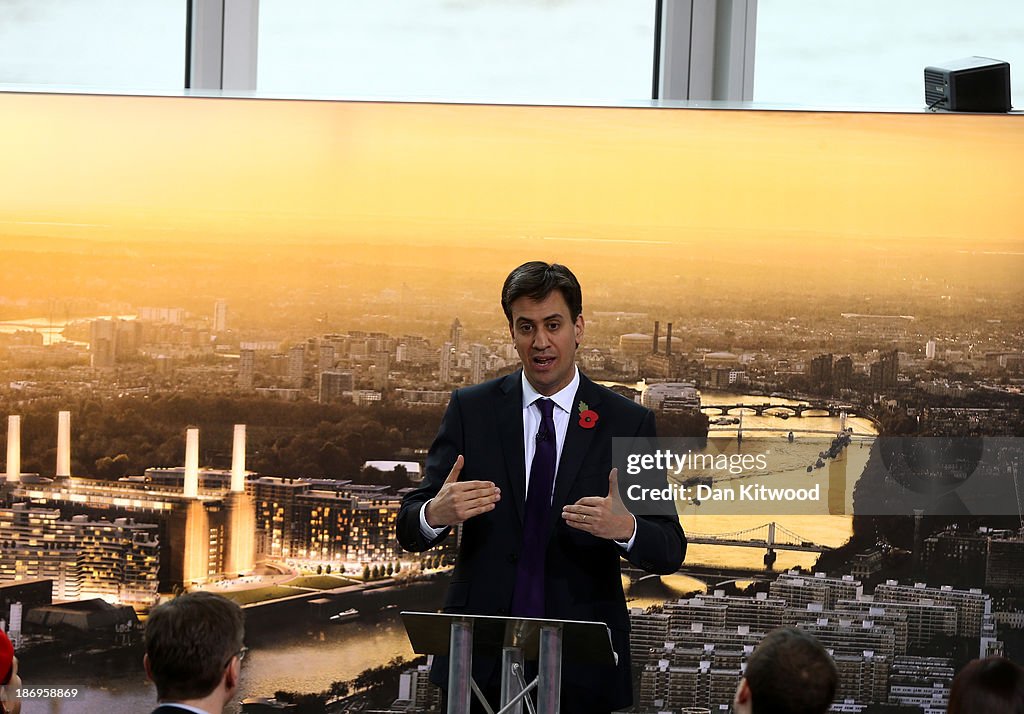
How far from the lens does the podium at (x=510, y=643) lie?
8.16ft

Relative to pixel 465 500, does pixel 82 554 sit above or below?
below

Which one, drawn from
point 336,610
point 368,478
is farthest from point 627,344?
point 336,610

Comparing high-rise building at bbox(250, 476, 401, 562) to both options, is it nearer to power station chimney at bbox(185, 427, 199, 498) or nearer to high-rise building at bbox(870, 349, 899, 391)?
power station chimney at bbox(185, 427, 199, 498)

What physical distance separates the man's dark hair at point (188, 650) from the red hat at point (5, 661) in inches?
43.3

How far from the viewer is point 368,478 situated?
432cm

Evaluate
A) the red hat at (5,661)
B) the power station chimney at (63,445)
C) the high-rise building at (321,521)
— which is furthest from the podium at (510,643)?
the power station chimney at (63,445)

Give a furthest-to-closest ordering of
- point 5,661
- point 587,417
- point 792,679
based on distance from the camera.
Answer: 1. point 587,417
2. point 5,661
3. point 792,679

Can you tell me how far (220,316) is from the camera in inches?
170

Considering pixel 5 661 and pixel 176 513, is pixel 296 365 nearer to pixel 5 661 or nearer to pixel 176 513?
pixel 176 513

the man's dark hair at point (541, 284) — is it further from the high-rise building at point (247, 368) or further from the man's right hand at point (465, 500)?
the high-rise building at point (247, 368)

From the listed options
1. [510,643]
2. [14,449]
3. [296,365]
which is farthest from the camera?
[296,365]

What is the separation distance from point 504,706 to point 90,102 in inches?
113

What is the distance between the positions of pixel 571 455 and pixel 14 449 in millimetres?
2203

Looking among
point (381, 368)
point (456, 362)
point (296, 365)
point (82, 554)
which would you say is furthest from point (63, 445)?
point (456, 362)
